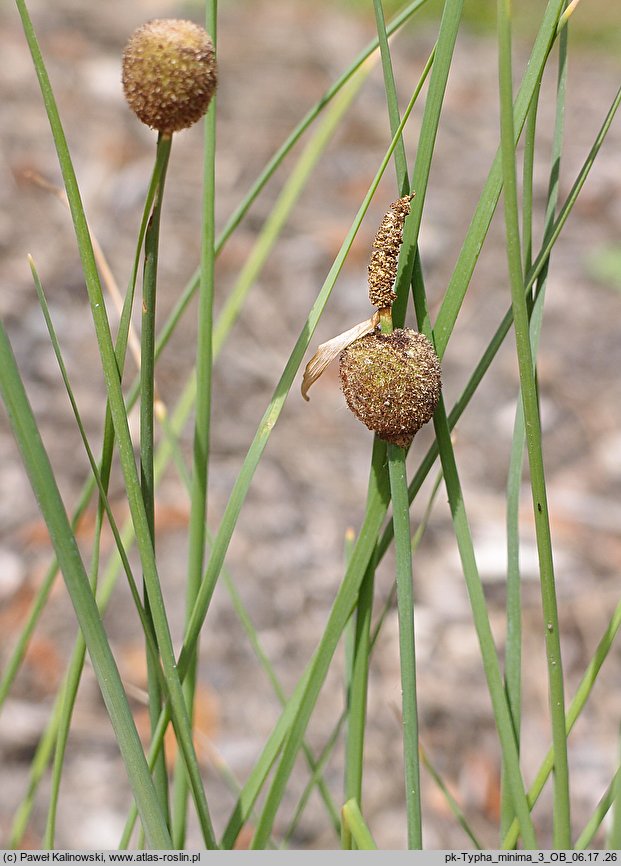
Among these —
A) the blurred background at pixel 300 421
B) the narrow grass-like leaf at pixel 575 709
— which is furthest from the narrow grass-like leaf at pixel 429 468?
the blurred background at pixel 300 421

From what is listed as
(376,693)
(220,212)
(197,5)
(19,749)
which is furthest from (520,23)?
(19,749)

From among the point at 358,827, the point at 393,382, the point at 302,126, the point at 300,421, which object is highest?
the point at 300,421

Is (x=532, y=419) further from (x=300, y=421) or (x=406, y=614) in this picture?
(x=300, y=421)

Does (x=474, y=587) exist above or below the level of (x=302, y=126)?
below

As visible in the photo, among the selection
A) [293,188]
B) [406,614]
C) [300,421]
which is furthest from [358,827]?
[300,421]

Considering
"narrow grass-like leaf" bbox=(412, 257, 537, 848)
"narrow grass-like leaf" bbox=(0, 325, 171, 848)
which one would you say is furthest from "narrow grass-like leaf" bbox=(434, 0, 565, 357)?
"narrow grass-like leaf" bbox=(0, 325, 171, 848)

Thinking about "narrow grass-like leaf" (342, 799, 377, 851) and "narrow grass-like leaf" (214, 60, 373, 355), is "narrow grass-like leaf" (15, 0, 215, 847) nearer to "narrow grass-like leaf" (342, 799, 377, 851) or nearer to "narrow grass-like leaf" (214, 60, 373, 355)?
"narrow grass-like leaf" (342, 799, 377, 851)

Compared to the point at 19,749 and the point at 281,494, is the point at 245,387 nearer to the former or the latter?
the point at 281,494

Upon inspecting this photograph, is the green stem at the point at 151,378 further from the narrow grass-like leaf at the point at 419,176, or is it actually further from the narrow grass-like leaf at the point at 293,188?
the narrow grass-like leaf at the point at 293,188
